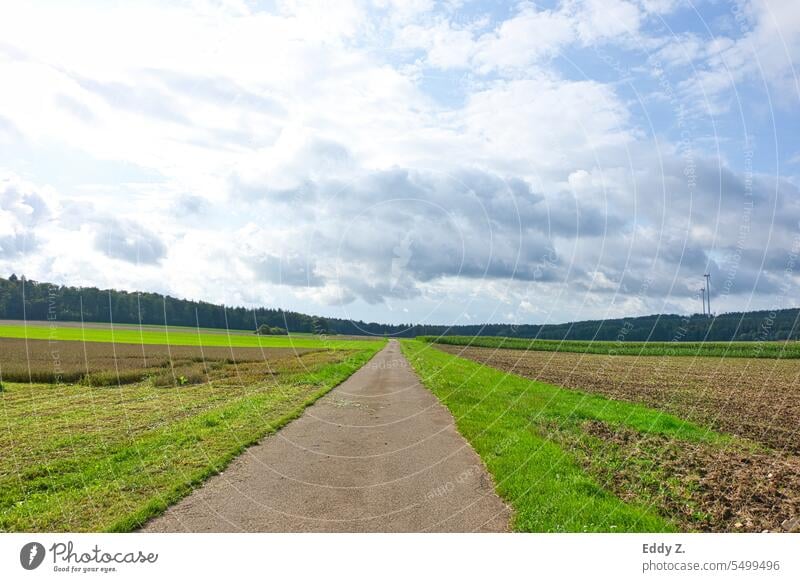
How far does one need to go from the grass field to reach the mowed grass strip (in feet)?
18.9

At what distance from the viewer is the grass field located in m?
8.41

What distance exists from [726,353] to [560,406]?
63223 millimetres

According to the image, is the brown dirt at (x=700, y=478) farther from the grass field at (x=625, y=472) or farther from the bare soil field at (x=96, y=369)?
the bare soil field at (x=96, y=369)

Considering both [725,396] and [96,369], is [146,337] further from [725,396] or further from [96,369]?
[725,396]

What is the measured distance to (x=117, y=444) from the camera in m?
13.8

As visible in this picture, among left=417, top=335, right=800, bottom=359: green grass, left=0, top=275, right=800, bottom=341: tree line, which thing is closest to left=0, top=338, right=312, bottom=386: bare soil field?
left=0, top=275, right=800, bottom=341: tree line

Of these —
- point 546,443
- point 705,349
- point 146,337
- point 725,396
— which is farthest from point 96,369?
point 705,349

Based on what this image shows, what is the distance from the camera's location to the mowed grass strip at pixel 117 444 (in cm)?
879

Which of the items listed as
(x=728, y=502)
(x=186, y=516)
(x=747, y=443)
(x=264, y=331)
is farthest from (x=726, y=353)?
(x=186, y=516)

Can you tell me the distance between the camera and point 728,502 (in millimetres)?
9203

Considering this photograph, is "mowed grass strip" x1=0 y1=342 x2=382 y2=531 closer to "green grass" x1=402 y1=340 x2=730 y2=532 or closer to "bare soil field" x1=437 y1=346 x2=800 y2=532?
"green grass" x1=402 y1=340 x2=730 y2=532

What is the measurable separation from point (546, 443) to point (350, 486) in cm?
587
